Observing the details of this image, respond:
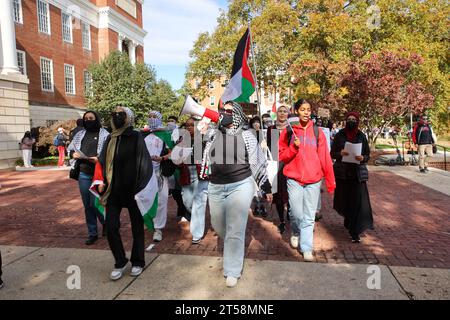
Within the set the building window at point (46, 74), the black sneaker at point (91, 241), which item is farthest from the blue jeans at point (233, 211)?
the building window at point (46, 74)

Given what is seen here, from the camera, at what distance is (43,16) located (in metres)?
27.8

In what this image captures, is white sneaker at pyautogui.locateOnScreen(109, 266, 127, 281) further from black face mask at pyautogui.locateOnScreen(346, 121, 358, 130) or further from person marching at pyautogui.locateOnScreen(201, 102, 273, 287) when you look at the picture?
black face mask at pyautogui.locateOnScreen(346, 121, 358, 130)

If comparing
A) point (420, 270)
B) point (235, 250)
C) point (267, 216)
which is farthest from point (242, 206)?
point (267, 216)

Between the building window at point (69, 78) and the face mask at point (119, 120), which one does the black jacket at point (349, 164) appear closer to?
the face mask at point (119, 120)

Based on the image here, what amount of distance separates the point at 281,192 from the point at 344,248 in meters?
1.31

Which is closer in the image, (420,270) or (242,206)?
(242,206)

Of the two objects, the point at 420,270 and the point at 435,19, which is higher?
the point at 435,19

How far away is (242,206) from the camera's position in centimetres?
382

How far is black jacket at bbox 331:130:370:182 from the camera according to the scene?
5.21 meters

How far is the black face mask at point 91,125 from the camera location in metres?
5.21

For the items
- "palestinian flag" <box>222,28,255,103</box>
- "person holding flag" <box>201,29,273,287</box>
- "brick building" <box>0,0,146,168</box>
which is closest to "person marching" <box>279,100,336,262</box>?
"person holding flag" <box>201,29,273,287</box>

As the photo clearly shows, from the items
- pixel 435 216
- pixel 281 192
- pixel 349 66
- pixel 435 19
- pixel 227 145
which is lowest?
pixel 435 216

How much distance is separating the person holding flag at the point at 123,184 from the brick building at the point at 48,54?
15.7 metres
